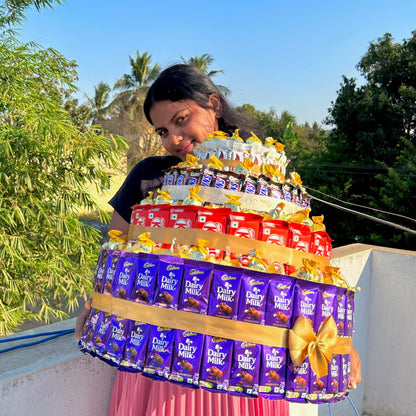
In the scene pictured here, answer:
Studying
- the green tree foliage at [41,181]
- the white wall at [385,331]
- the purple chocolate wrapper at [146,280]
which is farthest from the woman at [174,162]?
the green tree foliage at [41,181]

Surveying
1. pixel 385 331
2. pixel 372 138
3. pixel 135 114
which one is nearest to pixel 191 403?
pixel 385 331

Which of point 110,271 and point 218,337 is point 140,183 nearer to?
point 110,271

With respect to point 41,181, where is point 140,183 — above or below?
below

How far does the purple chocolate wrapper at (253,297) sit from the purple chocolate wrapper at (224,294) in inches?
0.6

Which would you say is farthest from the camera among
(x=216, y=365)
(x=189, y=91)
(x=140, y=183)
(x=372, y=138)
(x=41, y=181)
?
(x=372, y=138)

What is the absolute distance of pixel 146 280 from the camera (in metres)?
A: 1.08

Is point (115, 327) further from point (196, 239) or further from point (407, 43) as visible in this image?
point (407, 43)

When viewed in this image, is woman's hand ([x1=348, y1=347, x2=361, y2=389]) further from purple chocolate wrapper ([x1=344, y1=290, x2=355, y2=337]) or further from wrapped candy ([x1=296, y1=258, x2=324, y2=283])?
wrapped candy ([x1=296, y1=258, x2=324, y2=283])

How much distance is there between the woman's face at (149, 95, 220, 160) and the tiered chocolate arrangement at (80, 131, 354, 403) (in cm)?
38

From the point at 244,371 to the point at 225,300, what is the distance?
0.60 ft

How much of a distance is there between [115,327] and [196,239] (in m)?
0.33

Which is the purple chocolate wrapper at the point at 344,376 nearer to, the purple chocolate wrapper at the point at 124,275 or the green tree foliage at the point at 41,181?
the purple chocolate wrapper at the point at 124,275

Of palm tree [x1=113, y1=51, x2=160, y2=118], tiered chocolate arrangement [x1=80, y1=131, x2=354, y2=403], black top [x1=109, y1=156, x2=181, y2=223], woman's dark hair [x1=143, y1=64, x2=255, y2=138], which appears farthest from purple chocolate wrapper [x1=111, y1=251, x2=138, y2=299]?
palm tree [x1=113, y1=51, x2=160, y2=118]

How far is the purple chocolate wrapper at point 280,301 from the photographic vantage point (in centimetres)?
105
